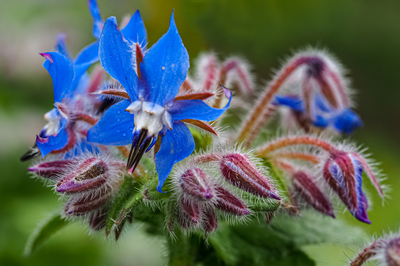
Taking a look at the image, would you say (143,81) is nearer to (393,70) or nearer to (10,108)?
(10,108)

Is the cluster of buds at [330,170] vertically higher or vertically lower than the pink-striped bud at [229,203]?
higher

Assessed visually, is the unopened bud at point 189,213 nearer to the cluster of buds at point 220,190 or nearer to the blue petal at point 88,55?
the cluster of buds at point 220,190

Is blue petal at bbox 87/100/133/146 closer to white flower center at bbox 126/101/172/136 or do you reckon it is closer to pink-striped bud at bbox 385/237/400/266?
white flower center at bbox 126/101/172/136

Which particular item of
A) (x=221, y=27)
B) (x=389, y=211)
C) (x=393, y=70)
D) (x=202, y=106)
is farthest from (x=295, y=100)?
(x=393, y=70)

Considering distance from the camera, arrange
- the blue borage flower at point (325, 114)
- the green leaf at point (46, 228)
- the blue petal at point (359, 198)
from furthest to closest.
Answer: the blue borage flower at point (325, 114)
the green leaf at point (46, 228)
the blue petal at point (359, 198)

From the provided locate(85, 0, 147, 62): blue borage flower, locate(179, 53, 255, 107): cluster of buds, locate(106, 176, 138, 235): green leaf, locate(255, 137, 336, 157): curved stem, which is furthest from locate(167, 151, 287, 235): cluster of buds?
locate(85, 0, 147, 62): blue borage flower

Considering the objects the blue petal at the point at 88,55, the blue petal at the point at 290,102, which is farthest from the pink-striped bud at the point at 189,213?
the blue petal at the point at 290,102

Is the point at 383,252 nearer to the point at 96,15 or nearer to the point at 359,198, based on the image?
the point at 359,198
